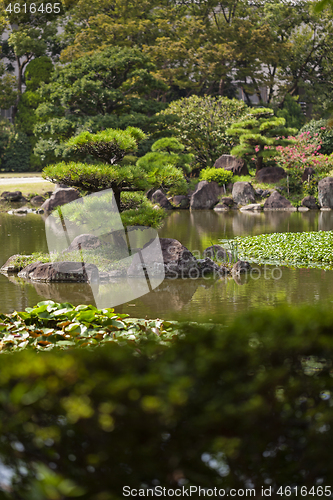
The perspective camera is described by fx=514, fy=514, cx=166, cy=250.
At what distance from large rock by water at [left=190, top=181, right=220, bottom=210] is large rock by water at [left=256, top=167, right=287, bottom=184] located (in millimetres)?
2930

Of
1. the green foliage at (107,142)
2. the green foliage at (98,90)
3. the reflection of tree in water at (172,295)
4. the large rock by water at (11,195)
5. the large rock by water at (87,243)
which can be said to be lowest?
the large rock by water at (11,195)

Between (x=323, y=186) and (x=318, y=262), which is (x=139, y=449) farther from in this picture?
(x=323, y=186)

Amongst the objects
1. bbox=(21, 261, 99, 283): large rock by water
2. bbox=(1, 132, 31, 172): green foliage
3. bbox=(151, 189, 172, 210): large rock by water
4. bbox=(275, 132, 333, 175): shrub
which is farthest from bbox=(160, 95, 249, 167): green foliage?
bbox=(21, 261, 99, 283): large rock by water

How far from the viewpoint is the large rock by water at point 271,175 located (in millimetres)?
24031

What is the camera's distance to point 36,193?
24.7 meters

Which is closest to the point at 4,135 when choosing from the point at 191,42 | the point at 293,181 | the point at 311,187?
the point at 191,42

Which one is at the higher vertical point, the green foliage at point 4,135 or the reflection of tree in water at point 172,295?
the green foliage at point 4,135

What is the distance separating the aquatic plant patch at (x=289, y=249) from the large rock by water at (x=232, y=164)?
1296 cm

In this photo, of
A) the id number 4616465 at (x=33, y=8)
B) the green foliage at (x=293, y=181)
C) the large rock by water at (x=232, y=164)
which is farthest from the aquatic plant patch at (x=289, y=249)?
the id number 4616465 at (x=33, y=8)

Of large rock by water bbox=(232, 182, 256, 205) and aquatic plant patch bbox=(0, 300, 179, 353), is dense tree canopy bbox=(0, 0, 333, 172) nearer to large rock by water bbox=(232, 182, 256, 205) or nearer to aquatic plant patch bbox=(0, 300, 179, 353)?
large rock by water bbox=(232, 182, 256, 205)

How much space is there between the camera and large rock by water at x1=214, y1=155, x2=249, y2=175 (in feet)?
82.4

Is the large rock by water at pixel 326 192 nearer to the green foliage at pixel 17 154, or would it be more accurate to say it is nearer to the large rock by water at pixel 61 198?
the large rock by water at pixel 61 198

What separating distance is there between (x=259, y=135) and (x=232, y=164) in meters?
2.64

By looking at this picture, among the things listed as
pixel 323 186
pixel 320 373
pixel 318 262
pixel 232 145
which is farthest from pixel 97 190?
pixel 232 145
